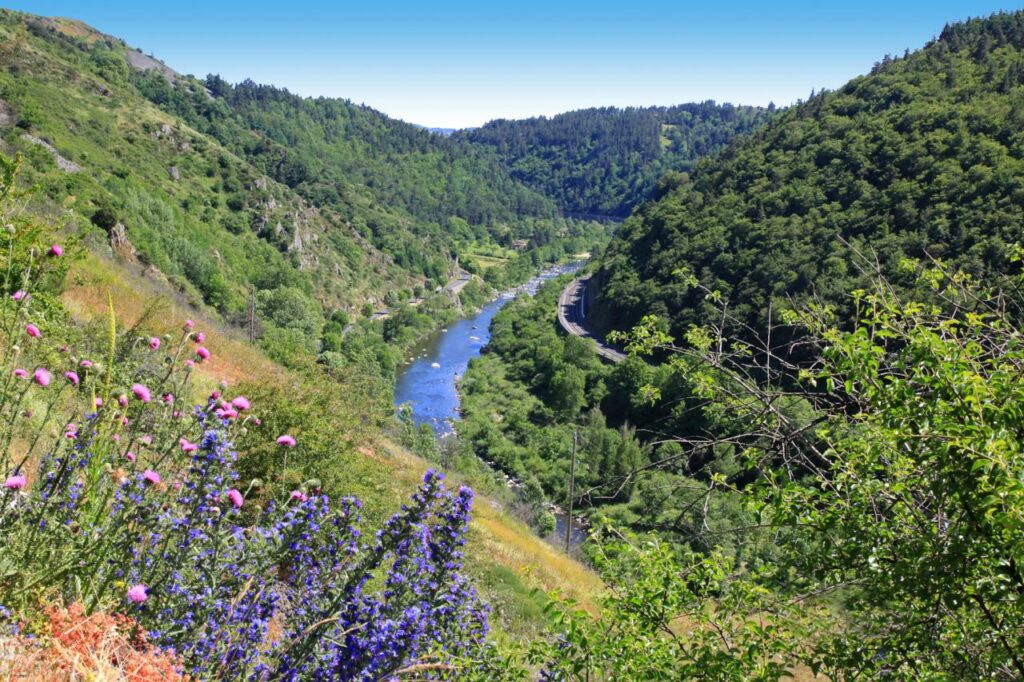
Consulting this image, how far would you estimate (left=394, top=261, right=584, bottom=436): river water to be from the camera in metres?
51.7

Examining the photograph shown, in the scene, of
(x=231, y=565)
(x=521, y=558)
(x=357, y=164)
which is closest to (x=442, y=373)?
(x=521, y=558)

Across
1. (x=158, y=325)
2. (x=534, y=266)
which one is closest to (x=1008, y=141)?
(x=158, y=325)

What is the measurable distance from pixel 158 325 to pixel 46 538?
8.93 metres

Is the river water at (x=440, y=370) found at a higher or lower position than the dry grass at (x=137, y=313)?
lower

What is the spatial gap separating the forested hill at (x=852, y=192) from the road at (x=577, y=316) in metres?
3.35

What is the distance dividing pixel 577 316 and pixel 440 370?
A: 21029mm

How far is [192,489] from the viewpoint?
2.76 m

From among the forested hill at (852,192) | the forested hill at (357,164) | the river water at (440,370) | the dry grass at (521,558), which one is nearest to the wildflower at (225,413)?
the dry grass at (521,558)

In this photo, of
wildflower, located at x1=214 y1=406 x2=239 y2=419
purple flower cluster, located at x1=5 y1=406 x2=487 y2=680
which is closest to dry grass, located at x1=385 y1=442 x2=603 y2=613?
purple flower cluster, located at x1=5 y1=406 x2=487 y2=680

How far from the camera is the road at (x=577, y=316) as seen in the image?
60469mm

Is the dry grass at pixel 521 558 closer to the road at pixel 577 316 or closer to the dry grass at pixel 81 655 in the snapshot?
the dry grass at pixel 81 655

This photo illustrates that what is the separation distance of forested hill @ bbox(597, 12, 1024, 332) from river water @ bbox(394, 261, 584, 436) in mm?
18243

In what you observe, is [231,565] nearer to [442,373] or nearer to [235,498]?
[235,498]

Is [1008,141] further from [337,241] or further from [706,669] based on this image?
[337,241]
